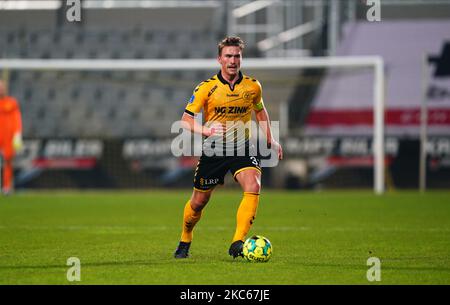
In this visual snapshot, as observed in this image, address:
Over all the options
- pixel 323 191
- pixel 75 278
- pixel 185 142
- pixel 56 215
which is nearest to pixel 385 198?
pixel 323 191

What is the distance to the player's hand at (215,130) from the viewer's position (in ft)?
25.0

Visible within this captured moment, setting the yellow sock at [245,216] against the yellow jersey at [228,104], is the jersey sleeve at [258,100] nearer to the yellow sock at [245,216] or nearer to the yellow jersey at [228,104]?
the yellow jersey at [228,104]

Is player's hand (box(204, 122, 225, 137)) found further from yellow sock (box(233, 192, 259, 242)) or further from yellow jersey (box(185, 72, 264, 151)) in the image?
yellow sock (box(233, 192, 259, 242))

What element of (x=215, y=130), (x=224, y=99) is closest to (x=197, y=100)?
(x=224, y=99)

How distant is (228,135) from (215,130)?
1.30ft

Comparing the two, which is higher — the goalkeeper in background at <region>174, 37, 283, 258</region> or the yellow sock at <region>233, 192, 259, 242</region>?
the goalkeeper in background at <region>174, 37, 283, 258</region>

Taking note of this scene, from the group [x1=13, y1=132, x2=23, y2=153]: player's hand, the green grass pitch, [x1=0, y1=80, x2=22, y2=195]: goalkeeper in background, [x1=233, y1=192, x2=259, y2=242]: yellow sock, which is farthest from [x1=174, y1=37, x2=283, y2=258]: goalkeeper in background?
[x1=0, y1=80, x2=22, y2=195]: goalkeeper in background

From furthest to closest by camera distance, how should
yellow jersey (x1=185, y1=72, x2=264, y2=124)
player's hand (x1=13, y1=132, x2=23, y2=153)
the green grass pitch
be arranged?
player's hand (x1=13, y1=132, x2=23, y2=153)
yellow jersey (x1=185, y1=72, x2=264, y2=124)
the green grass pitch

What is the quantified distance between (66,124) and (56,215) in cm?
1009

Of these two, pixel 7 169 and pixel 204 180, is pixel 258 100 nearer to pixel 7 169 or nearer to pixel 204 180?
pixel 204 180

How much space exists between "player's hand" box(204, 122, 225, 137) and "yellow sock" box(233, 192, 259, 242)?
605 mm

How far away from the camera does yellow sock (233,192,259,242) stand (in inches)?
308

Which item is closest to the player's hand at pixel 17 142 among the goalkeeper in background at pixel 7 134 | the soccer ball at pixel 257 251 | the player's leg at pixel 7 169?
the goalkeeper in background at pixel 7 134
